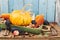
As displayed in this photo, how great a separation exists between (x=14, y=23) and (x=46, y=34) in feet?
0.89

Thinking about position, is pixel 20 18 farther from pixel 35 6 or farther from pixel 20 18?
pixel 35 6

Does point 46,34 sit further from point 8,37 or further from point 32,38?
point 8,37

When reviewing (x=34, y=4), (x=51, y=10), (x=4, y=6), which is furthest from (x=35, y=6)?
(x=4, y=6)

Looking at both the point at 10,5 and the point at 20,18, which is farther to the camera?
the point at 10,5

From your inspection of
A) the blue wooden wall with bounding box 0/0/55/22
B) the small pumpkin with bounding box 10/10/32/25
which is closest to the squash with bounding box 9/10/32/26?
the small pumpkin with bounding box 10/10/32/25

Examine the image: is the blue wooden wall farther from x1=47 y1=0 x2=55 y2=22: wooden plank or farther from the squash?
the squash

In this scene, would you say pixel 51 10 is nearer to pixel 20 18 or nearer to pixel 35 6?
pixel 35 6

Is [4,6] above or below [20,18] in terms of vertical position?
above

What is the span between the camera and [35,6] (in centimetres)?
160

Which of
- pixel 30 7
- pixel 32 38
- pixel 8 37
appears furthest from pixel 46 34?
pixel 30 7

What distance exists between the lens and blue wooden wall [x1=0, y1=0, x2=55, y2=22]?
159 centimetres

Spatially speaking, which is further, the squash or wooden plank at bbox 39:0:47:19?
wooden plank at bbox 39:0:47:19

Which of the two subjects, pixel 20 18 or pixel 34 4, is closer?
pixel 20 18

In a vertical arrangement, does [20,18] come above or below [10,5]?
below
